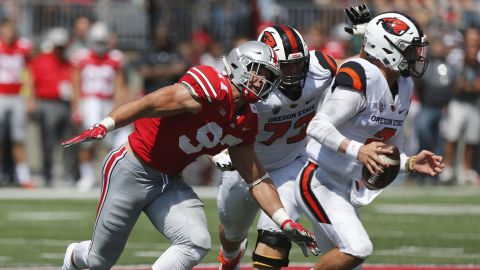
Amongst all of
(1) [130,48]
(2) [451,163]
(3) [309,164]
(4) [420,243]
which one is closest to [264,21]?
(1) [130,48]

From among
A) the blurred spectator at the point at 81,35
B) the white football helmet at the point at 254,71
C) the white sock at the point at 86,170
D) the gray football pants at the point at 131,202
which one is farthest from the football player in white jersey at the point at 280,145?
the blurred spectator at the point at 81,35

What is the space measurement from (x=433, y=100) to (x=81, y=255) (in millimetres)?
10142

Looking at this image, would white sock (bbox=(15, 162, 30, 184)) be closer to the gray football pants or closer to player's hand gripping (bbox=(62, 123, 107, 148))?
the gray football pants

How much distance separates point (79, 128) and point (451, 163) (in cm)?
530

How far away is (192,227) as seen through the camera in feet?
21.0

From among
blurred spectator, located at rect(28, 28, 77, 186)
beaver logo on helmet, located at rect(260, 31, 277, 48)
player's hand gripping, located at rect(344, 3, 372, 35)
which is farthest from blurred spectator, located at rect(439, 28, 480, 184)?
beaver logo on helmet, located at rect(260, 31, 277, 48)

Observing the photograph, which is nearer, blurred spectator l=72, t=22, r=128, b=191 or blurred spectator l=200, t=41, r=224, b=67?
blurred spectator l=72, t=22, r=128, b=191

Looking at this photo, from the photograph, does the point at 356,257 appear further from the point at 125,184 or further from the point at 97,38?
the point at 97,38

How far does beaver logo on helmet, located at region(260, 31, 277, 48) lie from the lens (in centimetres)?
709

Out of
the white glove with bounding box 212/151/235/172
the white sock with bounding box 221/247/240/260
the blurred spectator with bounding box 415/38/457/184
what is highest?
the white glove with bounding box 212/151/235/172

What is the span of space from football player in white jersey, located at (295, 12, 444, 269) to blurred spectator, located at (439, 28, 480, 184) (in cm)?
954

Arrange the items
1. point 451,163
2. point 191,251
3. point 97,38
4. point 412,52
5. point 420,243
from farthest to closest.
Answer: point 451,163 → point 97,38 → point 420,243 → point 412,52 → point 191,251

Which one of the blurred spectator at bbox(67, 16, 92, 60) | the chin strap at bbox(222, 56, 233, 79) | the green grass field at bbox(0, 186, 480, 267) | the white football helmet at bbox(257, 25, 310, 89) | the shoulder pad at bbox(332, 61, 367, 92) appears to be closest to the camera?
the chin strap at bbox(222, 56, 233, 79)

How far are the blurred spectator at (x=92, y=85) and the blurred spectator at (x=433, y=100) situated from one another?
428 cm
